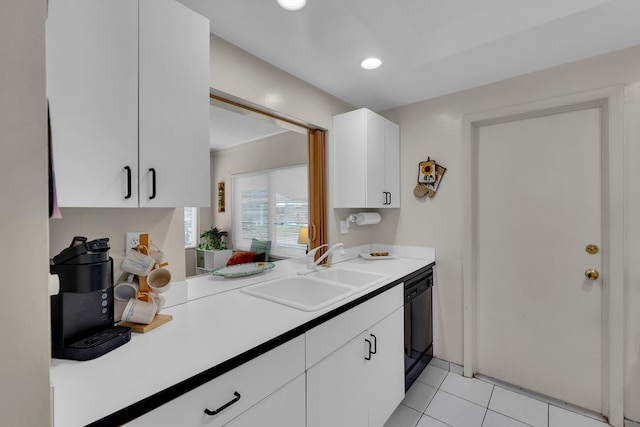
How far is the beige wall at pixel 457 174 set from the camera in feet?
5.72

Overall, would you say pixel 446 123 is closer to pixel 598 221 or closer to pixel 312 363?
pixel 598 221

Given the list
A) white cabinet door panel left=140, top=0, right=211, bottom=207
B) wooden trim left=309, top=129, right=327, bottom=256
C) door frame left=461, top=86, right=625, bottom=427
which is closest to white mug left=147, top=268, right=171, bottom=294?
white cabinet door panel left=140, top=0, right=211, bottom=207

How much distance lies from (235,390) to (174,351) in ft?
0.76

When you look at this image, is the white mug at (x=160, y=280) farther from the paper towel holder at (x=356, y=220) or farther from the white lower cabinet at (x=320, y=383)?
the paper towel holder at (x=356, y=220)

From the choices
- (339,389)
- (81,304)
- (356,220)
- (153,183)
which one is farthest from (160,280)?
(356,220)

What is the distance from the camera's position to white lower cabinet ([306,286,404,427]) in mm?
1233

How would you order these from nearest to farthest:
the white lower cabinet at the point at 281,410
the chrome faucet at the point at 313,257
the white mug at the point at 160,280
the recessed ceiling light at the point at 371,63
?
the white lower cabinet at the point at 281,410 → the white mug at the point at 160,280 → the recessed ceiling light at the point at 371,63 → the chrome faucet at the point at 313,257

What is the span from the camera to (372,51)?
69.8 inches

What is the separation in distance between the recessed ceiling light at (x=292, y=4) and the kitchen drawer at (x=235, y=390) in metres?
1.46

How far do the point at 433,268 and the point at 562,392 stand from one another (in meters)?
1.14

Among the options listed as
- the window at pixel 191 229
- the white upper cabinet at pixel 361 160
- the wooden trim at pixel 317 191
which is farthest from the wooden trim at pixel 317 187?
the window at pixel 191 229

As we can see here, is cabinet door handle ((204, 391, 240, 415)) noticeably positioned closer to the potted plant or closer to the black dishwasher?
the potted plant

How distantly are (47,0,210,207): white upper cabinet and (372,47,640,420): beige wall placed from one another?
1.89 meters

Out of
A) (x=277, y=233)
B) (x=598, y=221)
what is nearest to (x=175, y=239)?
(x=277, y=233)
